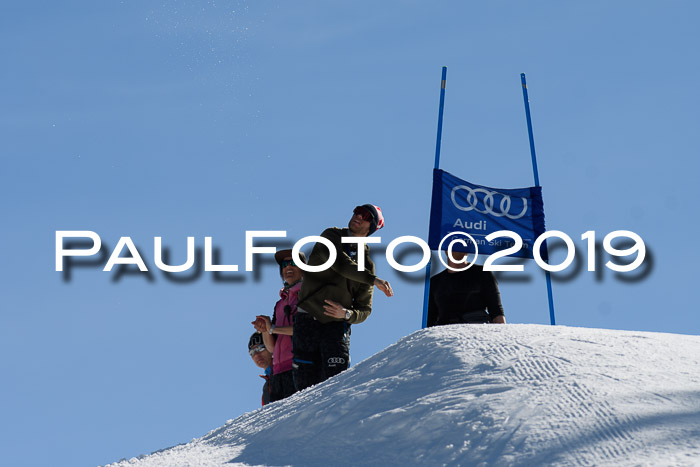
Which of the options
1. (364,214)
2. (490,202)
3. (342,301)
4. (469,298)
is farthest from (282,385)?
(490,202)

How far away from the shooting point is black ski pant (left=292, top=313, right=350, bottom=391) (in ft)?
20.4

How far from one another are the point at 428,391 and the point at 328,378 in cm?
132

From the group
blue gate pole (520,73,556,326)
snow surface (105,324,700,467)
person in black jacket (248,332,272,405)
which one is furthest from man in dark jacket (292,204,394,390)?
blue gate pole (520,73,556,326)

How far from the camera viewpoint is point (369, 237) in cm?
627

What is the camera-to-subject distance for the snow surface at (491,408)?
13.4 feet

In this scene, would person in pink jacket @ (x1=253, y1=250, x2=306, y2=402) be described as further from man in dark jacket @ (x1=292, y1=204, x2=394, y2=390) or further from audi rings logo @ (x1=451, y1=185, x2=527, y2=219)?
audi rings logo @ (x1=451, y1=185, x2=527, y2=219)

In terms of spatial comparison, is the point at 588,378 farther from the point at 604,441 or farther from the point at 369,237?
the point at 369,237

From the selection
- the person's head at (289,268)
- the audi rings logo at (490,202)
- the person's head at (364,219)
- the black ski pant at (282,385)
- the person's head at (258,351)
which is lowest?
the black ski pant at (282,385)

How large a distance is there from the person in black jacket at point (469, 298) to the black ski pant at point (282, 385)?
126cm

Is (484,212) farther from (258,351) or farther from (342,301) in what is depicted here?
(342,301)

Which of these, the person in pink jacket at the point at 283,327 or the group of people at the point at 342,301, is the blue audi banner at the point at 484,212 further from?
the group of people at the point at 342,301

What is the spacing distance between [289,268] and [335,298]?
3.16ft

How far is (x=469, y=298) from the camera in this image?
670 centimetres

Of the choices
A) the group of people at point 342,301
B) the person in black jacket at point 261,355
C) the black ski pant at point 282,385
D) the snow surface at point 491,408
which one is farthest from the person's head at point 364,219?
the person in black jacket at point 261,355
